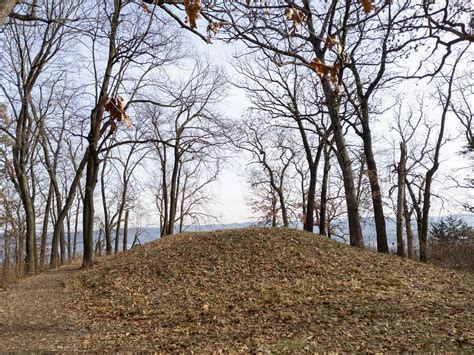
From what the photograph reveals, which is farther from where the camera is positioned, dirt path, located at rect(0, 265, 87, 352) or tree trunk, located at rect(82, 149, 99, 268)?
tree trunk, located at rect(82, 149, 99, 268)

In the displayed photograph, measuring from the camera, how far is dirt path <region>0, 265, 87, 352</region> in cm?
532

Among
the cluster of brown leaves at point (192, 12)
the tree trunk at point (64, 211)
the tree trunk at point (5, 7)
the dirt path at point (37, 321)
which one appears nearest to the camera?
the cluster of brown leaves at point (192, 12)

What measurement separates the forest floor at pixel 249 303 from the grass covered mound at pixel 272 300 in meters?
0.02

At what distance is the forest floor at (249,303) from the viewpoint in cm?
489

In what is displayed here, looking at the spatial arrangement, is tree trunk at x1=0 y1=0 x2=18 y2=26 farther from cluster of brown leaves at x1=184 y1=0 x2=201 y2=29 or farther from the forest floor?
the forest floor

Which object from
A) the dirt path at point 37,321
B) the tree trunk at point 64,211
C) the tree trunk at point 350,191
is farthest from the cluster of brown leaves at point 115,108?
the tree trunk at point 64,211

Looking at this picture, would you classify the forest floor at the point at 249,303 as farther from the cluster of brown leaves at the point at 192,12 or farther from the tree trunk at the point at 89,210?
the cluster of brown leaves at the point at 192,12

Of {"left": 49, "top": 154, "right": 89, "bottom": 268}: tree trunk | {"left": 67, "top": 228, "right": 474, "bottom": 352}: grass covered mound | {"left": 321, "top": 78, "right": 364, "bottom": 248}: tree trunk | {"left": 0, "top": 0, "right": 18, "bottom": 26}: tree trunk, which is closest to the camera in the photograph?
{"left": 0, "top": 0, "right": 18, "bottom": 26}: tree trunk

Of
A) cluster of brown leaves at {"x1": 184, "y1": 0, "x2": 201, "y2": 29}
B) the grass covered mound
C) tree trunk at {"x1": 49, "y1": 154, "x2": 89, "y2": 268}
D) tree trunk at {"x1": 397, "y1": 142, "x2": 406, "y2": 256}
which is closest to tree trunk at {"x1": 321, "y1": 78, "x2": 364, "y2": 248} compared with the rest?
the grass covered mound

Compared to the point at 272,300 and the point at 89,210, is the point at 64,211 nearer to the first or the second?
the point at 89,210

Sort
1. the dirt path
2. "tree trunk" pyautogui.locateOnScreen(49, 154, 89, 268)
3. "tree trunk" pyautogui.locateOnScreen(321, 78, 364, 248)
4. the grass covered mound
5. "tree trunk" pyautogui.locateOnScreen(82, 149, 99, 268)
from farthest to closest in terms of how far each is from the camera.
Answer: "tree trunk" pyautogui.locateOnScreen(49, 154, 89, 268)
"tree trunk" pyautogui.locateOnScreen(82, 149, 99, 268)
"tree trunk" pyautogui.locateOnScreen(321, 78, 364, 248)
the dirt path
the grass covered mound

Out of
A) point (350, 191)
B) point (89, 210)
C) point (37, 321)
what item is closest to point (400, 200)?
point (350, 191)

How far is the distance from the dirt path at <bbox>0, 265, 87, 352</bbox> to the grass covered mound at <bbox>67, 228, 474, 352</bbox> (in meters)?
0.30

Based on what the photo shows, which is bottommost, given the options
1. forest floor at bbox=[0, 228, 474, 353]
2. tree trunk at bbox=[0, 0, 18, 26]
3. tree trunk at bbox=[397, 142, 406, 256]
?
forest floor at bbox=[0, 228, 474, 353]
